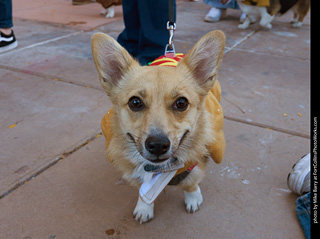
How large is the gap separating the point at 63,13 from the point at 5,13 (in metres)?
3.36

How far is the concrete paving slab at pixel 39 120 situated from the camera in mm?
2762

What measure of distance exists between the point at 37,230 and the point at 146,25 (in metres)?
2.50

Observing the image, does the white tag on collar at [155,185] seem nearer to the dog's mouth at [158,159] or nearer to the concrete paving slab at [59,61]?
the dog's mouth at [158,159]

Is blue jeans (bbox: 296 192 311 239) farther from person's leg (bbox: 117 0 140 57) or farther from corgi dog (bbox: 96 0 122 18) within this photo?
corgi dog (bbox: 96 0 122 18)

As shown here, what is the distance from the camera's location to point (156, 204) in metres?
2.47

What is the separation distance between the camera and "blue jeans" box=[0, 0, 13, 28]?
15.5 ft

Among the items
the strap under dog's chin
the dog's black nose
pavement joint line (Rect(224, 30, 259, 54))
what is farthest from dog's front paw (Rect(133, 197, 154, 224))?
pavement joint line (Rect(224, 30, 259, 54))

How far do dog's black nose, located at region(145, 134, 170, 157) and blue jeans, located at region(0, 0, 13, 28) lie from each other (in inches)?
161

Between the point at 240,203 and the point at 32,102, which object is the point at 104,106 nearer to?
the point at 32,102

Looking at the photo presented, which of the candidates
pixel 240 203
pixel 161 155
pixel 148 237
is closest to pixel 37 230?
pixel 148 237

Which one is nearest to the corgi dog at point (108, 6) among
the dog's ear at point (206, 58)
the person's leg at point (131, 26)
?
the person's leg at point (131, 26)

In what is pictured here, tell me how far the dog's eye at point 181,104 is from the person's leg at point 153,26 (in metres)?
1.76

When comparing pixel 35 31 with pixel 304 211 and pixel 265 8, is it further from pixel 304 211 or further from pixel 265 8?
pixel 304 211
